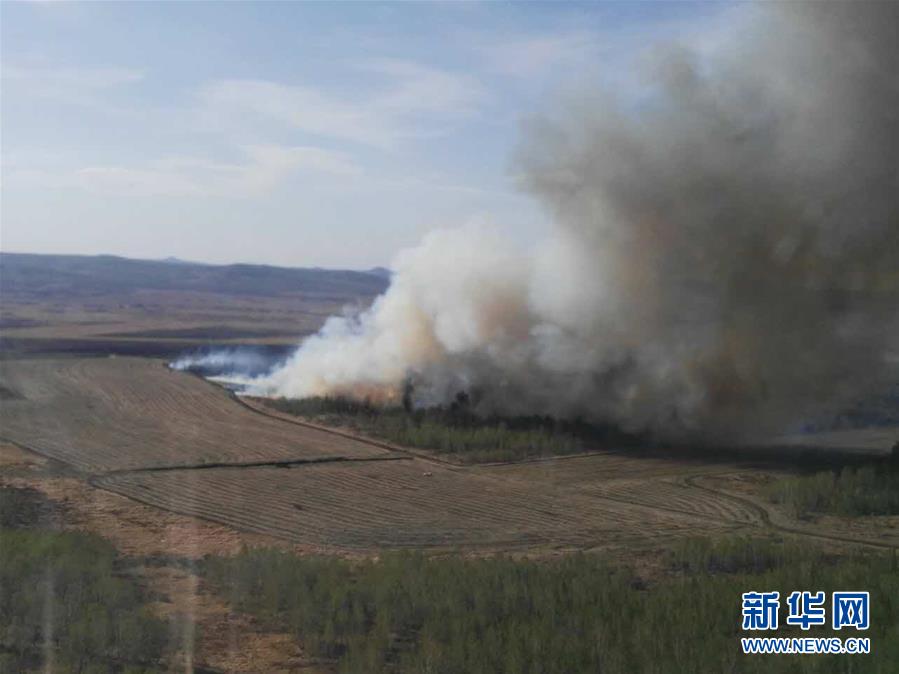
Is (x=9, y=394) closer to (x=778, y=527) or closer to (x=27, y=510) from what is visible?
(x=27, y=510)

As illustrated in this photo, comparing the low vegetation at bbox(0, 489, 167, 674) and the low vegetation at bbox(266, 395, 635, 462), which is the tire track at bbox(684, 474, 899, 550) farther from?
the low vegetation at bbox(0, 489, 167, 674)

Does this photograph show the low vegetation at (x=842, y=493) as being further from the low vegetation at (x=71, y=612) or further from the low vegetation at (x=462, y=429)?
the low vegetation at (x=71, y=612)

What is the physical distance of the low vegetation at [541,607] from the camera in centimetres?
1194

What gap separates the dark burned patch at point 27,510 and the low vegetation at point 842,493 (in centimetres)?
1475

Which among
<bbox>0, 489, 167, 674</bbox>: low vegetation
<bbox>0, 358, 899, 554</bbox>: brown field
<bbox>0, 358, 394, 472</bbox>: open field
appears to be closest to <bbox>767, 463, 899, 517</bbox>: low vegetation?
<bbox>0, 358, 899, 554</bbox>: brown field

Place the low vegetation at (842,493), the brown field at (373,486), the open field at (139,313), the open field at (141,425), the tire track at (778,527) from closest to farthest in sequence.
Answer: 1. the tire track at (778,527)
2. the brown field at (373,486)
3. the low vegetation at (842,493)
4. the open field at (141,425)
5. the open field at (139,313)

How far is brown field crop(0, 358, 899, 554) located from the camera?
19.8 m

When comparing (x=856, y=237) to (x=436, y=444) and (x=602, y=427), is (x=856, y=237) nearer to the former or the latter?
(x=602, y=427)

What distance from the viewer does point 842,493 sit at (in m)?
22.5

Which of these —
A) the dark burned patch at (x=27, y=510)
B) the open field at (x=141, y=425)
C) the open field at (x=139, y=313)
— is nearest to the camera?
the dark burned patch at (x=27, y=510)

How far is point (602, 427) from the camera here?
32.3 metres

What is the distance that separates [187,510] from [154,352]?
40694mm

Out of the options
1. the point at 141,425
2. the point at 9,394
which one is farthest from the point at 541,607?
the point at 9,394

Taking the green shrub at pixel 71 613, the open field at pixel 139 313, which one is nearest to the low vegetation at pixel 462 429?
the green shrub at pixel 71 613
